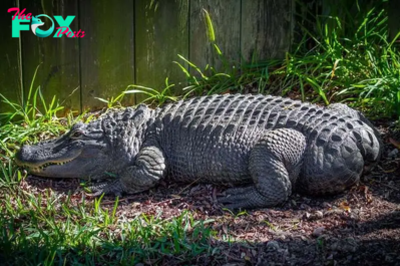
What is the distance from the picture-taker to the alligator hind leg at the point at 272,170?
4930 mm

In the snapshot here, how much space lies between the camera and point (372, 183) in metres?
5.26

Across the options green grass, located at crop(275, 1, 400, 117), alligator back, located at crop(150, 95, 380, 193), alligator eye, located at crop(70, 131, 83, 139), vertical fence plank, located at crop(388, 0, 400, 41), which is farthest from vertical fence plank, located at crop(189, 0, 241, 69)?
alligator eye, located at crop(70, 131, 83, 139)

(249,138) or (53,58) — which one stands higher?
(53,58)

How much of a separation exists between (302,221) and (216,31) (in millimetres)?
2430

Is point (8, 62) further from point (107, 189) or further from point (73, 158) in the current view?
point (107, 189)

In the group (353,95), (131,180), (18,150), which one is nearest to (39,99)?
(18,150)

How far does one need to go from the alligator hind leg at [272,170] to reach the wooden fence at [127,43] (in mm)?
1721

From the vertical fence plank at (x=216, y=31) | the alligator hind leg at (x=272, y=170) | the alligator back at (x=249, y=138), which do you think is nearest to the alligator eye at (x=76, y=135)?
the alligator back at (x=249, y=138)

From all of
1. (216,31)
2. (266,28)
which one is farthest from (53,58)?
(266,28)

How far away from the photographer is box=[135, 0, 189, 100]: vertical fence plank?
6301 millimetres

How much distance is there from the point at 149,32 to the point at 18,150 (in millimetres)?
1549

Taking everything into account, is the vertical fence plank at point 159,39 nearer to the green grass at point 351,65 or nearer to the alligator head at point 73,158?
the green grass at point 351,65

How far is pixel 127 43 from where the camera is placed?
6.27 metres

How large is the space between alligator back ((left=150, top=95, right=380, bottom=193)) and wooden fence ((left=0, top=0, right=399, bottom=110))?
905 millimetres
